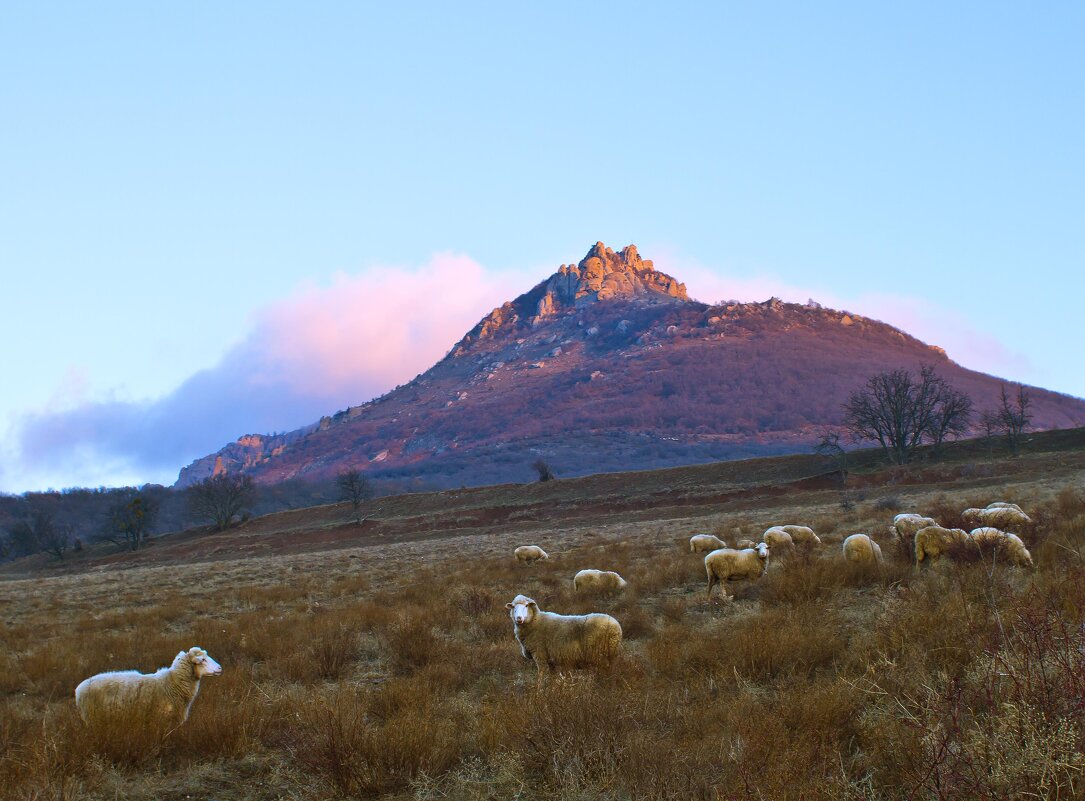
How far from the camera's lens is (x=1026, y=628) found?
4859mm

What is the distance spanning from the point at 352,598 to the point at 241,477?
94542 millimetres

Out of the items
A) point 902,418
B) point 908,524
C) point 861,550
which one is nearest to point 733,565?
point 861,550

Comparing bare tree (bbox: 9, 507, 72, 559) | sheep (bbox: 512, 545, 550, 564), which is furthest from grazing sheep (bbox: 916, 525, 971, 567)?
bare tree (bbox: 9, 507, 72, 559)

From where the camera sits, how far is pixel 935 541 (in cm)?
1162

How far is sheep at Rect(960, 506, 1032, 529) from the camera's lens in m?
13.7

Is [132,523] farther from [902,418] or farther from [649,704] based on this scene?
[649,704]

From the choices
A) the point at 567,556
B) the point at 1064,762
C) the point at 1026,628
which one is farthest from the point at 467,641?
the point at 567,556

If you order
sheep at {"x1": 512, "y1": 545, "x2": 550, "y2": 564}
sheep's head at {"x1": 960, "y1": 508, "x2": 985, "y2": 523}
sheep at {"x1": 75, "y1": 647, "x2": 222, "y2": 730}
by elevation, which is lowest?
sheep at {"x1": 512, "y1": 545, "x2": 550, "y2": 564}

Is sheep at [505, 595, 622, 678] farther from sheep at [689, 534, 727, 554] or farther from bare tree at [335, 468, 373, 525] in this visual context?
bare tree at [335, 468, 373, 525]

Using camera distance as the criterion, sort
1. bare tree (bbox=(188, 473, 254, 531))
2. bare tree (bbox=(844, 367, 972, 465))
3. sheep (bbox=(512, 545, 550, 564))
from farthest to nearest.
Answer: bare tree (bbox=(188, 473, 254, 531)) < bare tree (bbox=(844, 367, 972, 465)) < sheep (bbox=(512, 545, 550, 564))

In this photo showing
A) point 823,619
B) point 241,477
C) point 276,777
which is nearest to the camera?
point 276,777

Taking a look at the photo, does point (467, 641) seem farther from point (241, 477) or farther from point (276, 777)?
point (241, 477)

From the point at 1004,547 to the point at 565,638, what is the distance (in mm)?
7232

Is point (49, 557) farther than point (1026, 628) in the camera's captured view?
Yes
